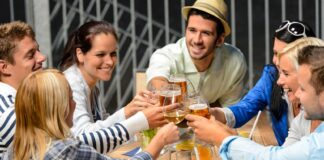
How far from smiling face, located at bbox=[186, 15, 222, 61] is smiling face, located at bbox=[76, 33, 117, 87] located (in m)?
0.43

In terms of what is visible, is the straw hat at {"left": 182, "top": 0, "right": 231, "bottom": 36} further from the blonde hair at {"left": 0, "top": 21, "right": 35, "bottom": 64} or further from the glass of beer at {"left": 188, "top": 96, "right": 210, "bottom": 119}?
the blonde hair at {"left": 0, "top": 21, "right": 35, "bottom": 64}

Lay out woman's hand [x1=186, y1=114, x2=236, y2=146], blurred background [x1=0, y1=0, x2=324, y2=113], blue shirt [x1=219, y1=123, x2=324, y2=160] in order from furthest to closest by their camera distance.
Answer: blurred background [x1=0, y1=0, x2=324, y2=113]
woman's hand [x1=186, y1=114, x2=236, y2=146]
blue shirt [x1=219, y1=123, x2=324, y2=160]

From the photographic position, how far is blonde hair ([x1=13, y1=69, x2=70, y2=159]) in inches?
87.8

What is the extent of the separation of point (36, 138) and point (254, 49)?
16.8ft

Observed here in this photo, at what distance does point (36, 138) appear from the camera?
2.23 m


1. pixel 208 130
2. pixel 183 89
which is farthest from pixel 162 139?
pixel 183 89

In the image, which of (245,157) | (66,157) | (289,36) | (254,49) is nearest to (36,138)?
(66,157)

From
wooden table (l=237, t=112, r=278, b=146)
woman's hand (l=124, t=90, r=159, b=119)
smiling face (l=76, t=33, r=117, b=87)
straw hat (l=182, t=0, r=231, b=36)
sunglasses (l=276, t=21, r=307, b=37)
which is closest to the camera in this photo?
woman's hand (l=124, t=90, r=159, b=119)

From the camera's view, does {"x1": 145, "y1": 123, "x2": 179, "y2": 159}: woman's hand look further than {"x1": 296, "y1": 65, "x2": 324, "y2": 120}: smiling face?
Yes

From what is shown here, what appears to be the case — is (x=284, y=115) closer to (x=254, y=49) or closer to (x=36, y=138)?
(x=36, y=138)

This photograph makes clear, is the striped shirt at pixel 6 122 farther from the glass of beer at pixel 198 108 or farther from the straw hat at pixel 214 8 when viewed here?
the straw hat at pixel 214 8

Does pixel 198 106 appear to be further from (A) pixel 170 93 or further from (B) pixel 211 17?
(B) pixel 211 17

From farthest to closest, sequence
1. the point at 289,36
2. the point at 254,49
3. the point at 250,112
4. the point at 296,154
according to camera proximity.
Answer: the point at 254,49
the point at 250,112
the point at 289,36
the point at 296,154

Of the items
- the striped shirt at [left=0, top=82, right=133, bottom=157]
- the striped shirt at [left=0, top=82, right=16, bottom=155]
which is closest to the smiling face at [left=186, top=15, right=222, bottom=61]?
the striped shirt at [left=0, top=82, right=133, bottom=157]
